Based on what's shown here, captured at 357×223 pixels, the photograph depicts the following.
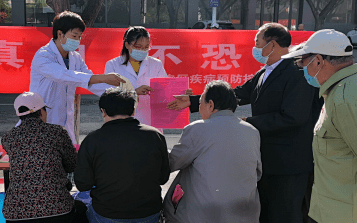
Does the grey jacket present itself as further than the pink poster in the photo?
No

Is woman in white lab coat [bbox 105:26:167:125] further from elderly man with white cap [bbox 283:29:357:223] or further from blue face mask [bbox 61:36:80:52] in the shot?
elderly man with white cap [bbox 283:29:357:223]

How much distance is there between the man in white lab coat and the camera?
342 centimetres

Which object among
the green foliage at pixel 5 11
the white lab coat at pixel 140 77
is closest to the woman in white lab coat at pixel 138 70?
the white lab coat at pixel 140 77

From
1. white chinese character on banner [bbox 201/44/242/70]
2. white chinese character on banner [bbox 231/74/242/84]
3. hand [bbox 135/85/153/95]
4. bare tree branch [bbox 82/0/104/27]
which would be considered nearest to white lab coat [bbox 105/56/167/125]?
hand [bbox 135/85/153/95]

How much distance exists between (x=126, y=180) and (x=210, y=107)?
71 centimetres

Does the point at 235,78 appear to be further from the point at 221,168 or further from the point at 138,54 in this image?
the point at 221,168

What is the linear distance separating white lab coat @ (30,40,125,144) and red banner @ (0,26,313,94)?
2.40m

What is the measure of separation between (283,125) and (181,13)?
73.3 feet

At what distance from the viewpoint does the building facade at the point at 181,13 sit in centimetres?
2153

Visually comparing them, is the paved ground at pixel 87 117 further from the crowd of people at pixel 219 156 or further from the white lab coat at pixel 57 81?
the crowd of people at pixel 219 156

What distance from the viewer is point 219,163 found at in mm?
2459

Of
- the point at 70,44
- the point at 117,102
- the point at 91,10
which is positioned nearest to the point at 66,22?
the point at 70,44

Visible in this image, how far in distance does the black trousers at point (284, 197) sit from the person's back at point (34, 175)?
1489mm

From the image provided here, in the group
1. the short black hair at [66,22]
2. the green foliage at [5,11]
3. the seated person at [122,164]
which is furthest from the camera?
the green foliage at [5,11]
